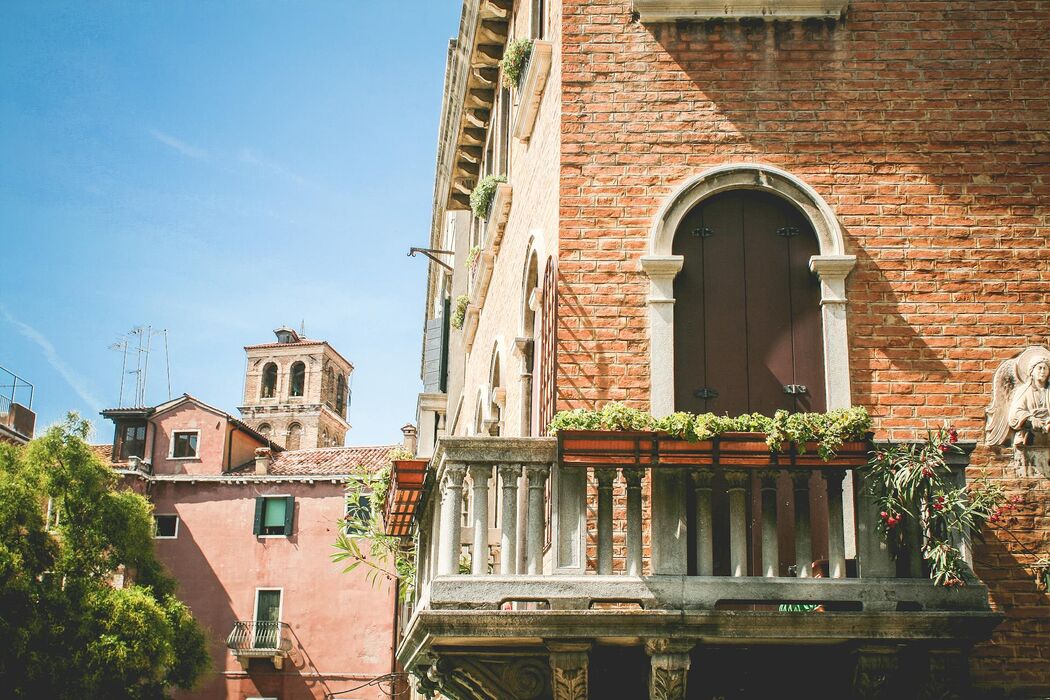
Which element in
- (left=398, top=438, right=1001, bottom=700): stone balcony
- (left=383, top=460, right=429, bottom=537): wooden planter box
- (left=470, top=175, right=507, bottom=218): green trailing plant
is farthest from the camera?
(left=470, top=175, right=507, bottom=218): green trailing plant

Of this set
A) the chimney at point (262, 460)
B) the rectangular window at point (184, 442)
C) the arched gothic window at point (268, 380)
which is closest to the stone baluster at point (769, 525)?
the chimney at point (262, 460)

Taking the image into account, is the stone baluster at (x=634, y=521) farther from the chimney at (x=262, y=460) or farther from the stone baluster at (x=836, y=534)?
the chimney at (x=262, y=460)

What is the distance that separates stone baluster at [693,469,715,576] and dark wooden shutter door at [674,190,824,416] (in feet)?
4.61

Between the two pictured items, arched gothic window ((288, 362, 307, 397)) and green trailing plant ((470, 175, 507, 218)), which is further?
arched gothic window ((288, 362, 307, 397))

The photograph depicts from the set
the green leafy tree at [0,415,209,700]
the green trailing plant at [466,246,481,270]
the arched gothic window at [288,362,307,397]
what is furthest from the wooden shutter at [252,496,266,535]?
the arched gothic window at [288,362,307,397]

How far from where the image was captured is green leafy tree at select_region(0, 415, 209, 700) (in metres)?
31.8

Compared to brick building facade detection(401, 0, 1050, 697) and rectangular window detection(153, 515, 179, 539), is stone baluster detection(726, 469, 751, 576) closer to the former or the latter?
brick building facade detection(401, 0, 1050, 697)

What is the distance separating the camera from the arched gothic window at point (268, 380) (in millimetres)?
92375

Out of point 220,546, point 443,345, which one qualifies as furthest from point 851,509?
point 220,546

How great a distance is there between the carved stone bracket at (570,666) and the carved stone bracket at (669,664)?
1.24 ft

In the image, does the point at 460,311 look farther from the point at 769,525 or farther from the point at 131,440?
the point at 131,440

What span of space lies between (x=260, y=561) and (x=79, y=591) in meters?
8.55

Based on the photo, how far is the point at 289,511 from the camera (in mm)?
41594

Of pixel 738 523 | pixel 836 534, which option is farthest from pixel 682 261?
pixel 836 534
